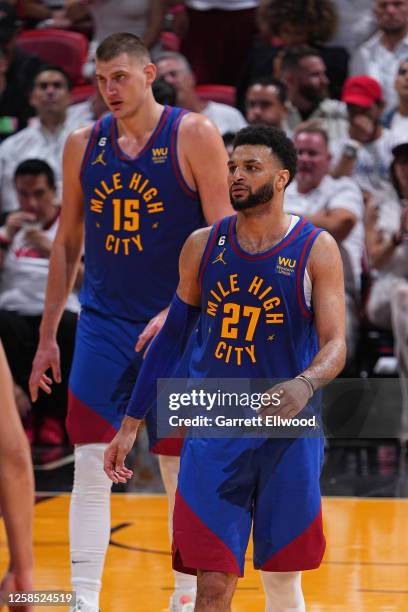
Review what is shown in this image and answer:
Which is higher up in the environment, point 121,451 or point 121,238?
point 121,238

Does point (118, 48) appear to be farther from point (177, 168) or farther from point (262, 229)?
point (262, 229)

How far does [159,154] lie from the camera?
17.0 ft

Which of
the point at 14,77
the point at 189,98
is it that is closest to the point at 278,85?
the point at 189,98

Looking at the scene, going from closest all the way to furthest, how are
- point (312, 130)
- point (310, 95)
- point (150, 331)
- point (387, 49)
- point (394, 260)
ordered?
point (150, 331) → point (394, 260) → point (312, 130) → point (310, 95) → point (387, 49)

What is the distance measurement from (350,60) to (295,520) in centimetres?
767

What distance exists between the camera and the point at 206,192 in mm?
5121

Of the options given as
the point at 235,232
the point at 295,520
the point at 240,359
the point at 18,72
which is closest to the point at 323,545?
the point at 295,520

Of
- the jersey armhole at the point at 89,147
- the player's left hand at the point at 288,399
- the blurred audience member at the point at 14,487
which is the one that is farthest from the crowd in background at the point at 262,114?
the blurred audience member at the point at 14,487

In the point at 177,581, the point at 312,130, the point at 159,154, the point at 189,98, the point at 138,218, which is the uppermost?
the point at 189,98

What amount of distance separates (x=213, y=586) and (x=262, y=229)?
1.14 meters

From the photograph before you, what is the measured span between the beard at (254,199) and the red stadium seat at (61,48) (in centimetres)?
854

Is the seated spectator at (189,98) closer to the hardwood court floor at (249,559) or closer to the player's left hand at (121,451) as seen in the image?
the hardwood court floor at (249,559)

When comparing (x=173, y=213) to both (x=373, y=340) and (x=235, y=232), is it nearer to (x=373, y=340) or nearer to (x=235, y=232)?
(x=235, y=232)

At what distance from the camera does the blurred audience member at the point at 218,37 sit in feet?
38.5
